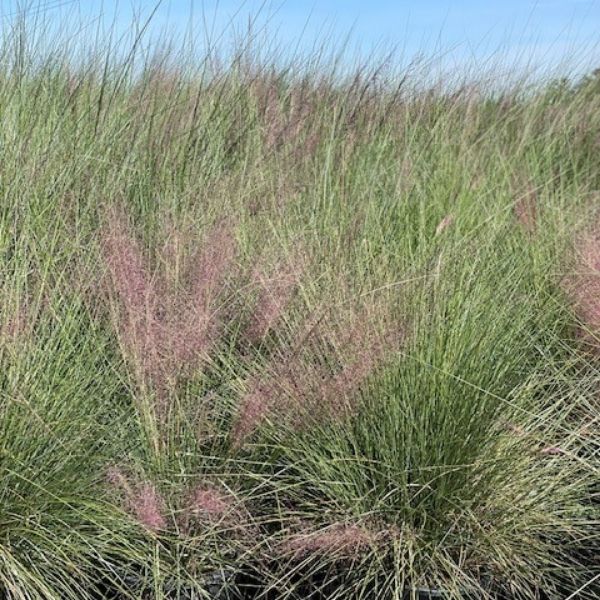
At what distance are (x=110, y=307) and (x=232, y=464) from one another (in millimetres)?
424

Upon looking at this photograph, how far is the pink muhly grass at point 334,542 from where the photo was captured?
1517mm

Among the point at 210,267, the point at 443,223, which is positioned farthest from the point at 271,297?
the point at 443,223

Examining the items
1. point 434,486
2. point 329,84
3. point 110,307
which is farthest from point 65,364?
point 329,84

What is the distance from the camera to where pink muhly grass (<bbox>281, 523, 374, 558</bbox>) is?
1.52 metres

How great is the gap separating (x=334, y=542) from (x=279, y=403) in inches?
11.8

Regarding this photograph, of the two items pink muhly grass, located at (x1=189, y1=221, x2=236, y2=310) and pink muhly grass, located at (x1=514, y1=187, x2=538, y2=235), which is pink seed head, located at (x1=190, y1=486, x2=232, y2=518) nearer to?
pink muhly grass, located at (x1=189, y1=221, x2=236, y2=310)

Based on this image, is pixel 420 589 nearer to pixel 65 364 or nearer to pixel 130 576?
pixel 130 576

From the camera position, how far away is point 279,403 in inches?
65.6

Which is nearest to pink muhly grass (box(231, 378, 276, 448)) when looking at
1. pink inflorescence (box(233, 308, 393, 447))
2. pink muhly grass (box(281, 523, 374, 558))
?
pink inflorescence (box(233, 308, 393, 447))

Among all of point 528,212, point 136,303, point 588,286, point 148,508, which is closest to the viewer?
point 148,508

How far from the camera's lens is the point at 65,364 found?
164 cm

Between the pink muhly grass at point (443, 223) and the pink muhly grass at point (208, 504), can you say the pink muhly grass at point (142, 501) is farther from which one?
the pink muhly grass at point (443, 223)

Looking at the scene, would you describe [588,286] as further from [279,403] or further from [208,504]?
[208,504]

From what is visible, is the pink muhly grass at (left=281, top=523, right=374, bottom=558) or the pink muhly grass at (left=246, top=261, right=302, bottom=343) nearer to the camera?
the pink muhly grass at (left=281, top=523, right=374, bottom=558)
